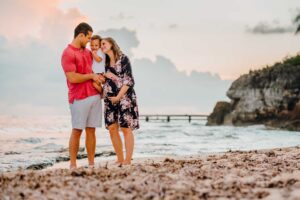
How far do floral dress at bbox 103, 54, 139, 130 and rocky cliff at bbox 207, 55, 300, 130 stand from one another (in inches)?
944

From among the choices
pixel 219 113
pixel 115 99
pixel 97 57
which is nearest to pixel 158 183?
pixel 115 99

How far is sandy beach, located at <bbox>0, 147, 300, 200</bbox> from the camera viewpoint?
411cm

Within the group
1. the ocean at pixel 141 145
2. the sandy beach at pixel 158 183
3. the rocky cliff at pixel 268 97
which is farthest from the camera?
the rocky cliff at pixel 268 97

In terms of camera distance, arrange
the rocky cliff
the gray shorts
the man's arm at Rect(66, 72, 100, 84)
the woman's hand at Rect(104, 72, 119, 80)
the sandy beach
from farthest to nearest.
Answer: the rocky cliff → the woman's hand at Rect(104, 72, 119, 80) → the gray shorts → the man's arm at Rect(66, 72, 100, 84) → the sandy beach

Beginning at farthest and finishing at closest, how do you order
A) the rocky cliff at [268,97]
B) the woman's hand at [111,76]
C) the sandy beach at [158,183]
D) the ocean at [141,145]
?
the rocky cliff at [268,97] → the ocean at [141,145] → the woman's hand at [111,76] → the sandy beach at [158,183]

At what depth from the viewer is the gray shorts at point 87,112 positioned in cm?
649

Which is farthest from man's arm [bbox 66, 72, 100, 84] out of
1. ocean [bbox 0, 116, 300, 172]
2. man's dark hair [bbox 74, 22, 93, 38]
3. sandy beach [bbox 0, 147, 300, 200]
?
ocean [bbox 0, 116, 300, 172]

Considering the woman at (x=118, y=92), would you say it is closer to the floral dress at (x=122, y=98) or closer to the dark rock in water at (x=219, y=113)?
the floral dress at (x=122, y=98)

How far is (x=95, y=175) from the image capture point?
5.00 m

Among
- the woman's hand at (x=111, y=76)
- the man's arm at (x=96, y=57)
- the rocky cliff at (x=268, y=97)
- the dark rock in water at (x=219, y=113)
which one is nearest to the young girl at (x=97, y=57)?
the man's arm at (x=96, y=57)

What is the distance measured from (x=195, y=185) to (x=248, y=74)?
108 feet

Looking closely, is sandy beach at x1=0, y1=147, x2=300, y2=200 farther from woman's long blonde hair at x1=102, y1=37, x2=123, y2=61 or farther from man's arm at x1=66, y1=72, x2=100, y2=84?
woman's long blonde hair at x1=102, y1=37, x2=123, y2=61

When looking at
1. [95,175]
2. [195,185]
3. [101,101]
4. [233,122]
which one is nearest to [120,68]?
[101,101]

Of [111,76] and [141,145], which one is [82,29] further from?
[141,145]
